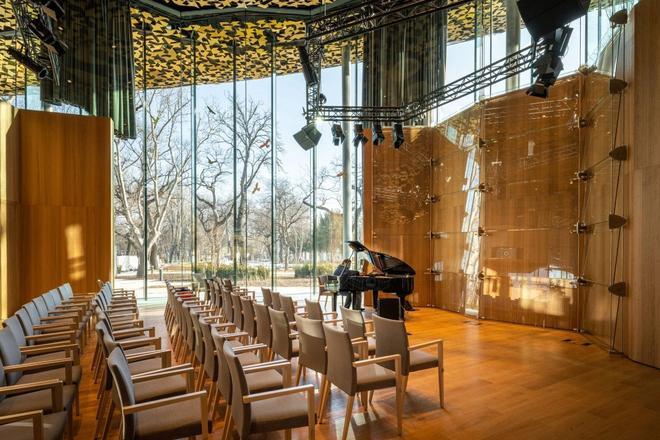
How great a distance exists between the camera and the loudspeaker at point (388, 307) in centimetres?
586

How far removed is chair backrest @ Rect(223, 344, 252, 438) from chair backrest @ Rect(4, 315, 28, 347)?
227cm

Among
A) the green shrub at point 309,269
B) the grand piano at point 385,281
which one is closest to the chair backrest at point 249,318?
the grand piano at point 385,281

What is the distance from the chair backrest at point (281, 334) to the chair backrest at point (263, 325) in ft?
0.76

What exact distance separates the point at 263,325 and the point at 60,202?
6.63m

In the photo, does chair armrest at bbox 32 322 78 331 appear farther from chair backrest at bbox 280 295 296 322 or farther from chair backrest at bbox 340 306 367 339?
chair backrest at bbox 340 306 367 339

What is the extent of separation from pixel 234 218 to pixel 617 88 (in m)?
8.24

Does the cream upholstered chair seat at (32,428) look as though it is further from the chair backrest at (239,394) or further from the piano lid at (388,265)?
the piano lid at (388,265)

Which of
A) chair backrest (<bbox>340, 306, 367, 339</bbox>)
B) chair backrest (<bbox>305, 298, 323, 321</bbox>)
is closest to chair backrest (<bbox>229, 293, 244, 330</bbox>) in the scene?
chair backrest (<bbox>305, 298, 323, 321</bbox>)

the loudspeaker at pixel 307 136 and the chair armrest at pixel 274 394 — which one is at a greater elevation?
the loudspeaker at pixel 307 136

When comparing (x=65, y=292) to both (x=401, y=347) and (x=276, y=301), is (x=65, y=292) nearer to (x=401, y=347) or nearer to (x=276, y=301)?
(x=276, y=301)

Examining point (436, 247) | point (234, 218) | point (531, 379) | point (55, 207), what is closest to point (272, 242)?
point (234, 218)

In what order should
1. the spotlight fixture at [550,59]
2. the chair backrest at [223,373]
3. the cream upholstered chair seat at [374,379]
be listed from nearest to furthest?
the chair backrest at [223,373], the cream upholstered chair seat at [374,379], the spotlight fixture at [550,59]

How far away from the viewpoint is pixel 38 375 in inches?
125

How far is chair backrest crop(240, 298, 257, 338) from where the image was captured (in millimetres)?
4730
